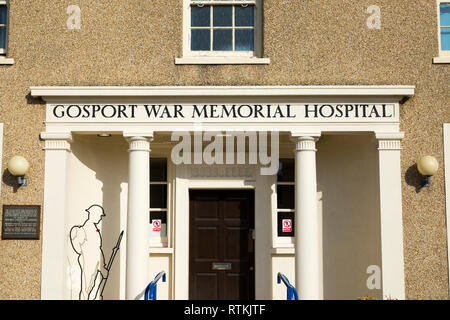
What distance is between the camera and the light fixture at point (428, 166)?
26.1 ft

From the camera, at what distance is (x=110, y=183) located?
9.71m

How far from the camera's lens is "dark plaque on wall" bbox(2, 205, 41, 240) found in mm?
8156

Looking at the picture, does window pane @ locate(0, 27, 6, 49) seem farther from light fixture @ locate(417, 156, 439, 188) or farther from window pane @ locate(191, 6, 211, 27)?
light fixture @ locate(417, 156, 439, 188)

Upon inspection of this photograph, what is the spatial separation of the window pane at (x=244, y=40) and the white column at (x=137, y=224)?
218 cm

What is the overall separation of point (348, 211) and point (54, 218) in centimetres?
506

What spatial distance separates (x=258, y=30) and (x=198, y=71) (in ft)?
4.19

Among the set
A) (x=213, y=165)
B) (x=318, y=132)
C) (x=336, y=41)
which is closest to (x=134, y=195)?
(x=213, y=165)

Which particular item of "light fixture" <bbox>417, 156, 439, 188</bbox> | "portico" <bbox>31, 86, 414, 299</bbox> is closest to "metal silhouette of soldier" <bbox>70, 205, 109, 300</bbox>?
"portico" <bbox>31, 86, 414, 299</bbox>

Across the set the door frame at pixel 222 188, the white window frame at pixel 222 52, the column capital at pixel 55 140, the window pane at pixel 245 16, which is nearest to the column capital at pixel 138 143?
the column capital at pixel 55 140

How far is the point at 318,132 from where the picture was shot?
27.1 ft

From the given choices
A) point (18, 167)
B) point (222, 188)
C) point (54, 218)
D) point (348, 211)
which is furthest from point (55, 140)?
point (348, 211)

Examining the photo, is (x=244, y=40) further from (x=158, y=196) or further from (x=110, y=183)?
(x=110, y=183)

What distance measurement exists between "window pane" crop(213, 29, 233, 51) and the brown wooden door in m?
2.79

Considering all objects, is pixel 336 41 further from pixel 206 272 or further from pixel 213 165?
pixel 206 272
